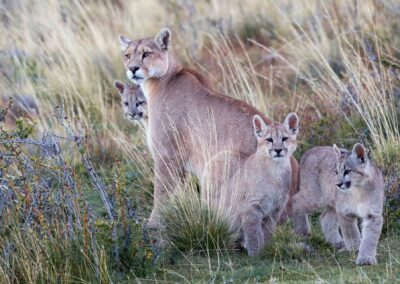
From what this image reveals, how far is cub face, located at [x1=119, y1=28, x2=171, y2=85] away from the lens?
9.16 metres

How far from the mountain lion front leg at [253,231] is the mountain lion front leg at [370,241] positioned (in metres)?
0.96

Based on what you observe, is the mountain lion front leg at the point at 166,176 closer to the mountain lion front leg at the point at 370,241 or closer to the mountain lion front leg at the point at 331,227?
the mountain lion front leg at the point at 331,227

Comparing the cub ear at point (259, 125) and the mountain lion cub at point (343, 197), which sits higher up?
the cub ear at point (259, 125)

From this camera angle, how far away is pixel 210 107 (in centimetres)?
868

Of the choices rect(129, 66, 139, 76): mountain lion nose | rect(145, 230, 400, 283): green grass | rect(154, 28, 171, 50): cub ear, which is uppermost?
rect(154, 28, 171, 50): cub ear

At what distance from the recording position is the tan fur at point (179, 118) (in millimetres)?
8375

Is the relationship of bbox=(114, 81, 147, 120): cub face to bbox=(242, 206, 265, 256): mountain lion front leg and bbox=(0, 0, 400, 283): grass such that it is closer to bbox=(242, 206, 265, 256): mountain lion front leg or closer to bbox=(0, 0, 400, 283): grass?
bbox=(0, 0, 400, 283): grass

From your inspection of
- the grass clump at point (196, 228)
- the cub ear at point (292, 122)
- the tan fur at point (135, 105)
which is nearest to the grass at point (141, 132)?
the grass clump at point (196, 228)

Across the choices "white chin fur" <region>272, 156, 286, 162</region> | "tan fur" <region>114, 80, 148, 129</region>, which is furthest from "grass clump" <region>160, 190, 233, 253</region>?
"tan fur" <region>114, 80, 148, 129</region>

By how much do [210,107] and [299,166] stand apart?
1.16 metres

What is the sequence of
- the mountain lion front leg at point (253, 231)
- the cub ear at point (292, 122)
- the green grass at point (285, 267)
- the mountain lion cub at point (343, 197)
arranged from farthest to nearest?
the cub ear at point (292, 122) → the mountain lion front leg at point (253, 231) → the mountain lion cub at point (343, 197) → the green grass at point (285, 267)

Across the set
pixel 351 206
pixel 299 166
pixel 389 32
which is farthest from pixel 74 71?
pixel 351 206

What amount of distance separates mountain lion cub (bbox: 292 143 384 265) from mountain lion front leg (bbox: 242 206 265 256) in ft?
1.49

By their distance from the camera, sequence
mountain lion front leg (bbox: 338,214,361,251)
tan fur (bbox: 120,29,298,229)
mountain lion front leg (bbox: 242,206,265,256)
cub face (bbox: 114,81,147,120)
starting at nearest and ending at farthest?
mountain lion front leg (bbox: 338,214,361,251) < mountain lion front leg (bbox: 242,206,265,256) < tan fur (bbox: 120,29,298,229) < cub face (bbox: 114,81,147,120)
